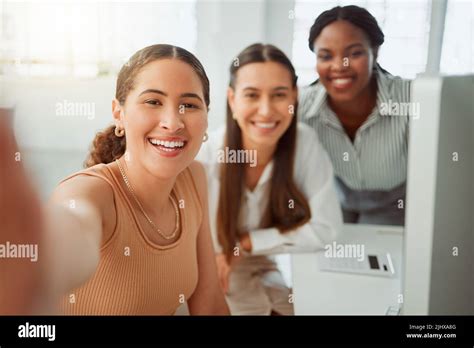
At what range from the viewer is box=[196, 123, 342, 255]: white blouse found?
5.03ft

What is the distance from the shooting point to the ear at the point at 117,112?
1469 millimetres

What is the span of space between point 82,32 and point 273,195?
67 centimetres

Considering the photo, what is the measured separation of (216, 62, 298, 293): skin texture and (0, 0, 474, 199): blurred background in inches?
1.6

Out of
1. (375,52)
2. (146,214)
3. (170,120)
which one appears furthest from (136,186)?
(375,52)

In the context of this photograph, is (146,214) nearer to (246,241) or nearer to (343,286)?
(246,241)

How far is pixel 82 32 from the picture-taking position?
1525 mm

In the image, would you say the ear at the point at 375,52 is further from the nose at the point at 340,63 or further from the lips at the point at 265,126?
the lips at the point at 265,126

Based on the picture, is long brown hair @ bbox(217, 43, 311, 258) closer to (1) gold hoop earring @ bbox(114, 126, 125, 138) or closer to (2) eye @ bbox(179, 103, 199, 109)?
(2) eye @ bbox(179, 103, 199, 109)

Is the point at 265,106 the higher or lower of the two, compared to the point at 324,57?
lower

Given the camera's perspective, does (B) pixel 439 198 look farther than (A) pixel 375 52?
No

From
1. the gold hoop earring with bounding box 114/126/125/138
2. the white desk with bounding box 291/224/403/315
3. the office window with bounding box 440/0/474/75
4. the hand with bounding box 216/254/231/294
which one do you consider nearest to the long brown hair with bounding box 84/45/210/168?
the gold hoop earring with bounding box 114/126/125/138
